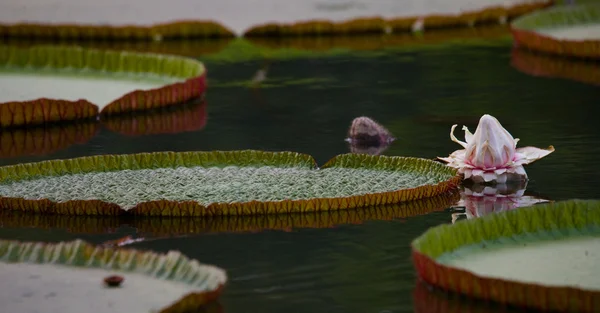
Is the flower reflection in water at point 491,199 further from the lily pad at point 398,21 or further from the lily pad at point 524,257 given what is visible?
the lily pad at point 398,21

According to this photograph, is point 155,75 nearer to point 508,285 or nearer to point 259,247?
point 259,247

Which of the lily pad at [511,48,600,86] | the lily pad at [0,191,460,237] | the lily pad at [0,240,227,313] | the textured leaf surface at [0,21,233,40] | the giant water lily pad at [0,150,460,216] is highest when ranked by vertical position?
the lily pad at [0,240,227,313]

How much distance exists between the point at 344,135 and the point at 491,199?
140 centimetres

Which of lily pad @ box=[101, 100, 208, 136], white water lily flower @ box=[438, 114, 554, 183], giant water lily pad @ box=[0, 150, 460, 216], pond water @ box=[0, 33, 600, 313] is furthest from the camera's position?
lily pad @ box=[101, 100, 208, 136]

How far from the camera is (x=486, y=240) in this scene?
3789mm

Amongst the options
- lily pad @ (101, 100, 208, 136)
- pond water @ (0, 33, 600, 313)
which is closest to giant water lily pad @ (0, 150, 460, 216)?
pond water @ (0, 33, 600, 313)

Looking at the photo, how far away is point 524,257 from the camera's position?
3654 millimetres

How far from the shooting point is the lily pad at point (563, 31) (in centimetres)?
802

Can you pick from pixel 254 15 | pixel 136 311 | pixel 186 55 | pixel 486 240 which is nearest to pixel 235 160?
pixel 486 240

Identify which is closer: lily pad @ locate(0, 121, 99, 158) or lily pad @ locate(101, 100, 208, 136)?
lily pad @ locate(0, 121, 99, 158)

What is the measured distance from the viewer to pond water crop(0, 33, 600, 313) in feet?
11.6

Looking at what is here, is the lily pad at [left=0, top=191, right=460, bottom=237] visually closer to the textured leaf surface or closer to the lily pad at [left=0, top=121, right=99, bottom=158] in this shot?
the lily pad at [left=0, top=121, right=99, bottom=158]

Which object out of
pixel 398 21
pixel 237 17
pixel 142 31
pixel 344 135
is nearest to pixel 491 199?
pixel 344 135

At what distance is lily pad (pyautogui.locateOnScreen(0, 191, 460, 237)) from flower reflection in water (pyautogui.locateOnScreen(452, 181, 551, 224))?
93mm
